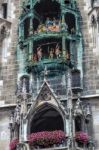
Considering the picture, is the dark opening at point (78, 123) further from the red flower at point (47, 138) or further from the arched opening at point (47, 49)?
the arched opening at point (47, 49)

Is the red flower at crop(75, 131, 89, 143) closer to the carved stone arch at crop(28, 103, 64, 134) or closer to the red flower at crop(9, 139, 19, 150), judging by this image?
the carved stone arch at crop(28, 103, 64, 134)

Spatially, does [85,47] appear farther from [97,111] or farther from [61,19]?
[97,111]

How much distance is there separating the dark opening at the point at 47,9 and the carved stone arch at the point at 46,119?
5.45m

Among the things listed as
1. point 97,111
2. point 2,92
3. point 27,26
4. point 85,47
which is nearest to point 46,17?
point 27,26

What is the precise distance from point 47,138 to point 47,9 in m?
7.71

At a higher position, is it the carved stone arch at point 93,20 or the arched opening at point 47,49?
the carved stone arch at point 93,20

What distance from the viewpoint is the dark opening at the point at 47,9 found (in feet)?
75.5

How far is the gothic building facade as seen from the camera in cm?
1919

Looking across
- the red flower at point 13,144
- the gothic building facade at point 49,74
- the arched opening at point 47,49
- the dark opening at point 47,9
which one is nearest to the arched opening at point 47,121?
the gothic building facade at point 49,74

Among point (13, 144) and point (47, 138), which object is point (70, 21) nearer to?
point (47, 138)

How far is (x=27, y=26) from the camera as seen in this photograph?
22.9 meters

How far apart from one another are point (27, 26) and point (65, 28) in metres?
2.33

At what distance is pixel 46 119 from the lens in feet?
68.2

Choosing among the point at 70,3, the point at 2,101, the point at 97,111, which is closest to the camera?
the point at 97,111
